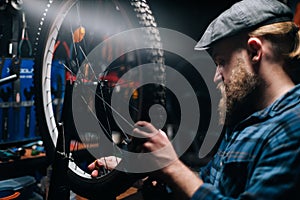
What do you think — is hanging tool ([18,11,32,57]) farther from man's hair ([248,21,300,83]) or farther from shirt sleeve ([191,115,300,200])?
shirt sleeve ([191,115,300,200])

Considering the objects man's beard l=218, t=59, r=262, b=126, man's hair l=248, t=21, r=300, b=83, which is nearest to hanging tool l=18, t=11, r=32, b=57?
man's beard l=218, t=59, r=262, b=126

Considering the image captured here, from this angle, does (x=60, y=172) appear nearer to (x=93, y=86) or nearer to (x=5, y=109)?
(x=93, y=86)

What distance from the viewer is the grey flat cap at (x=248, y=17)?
83 cm

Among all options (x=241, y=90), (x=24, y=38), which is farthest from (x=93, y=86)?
(x=24, y=38)

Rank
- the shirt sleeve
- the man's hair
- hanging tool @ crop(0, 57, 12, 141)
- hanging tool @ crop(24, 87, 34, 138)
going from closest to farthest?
the shirt sleeve
the man's hair
hanging tool @ crop(0, 57, 12, 141)
hanging tool @ crop(24, 87, 34, 138)

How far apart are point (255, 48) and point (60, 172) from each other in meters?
0.67

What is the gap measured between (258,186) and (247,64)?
356 millimetres

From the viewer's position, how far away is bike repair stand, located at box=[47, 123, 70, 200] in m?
0.89

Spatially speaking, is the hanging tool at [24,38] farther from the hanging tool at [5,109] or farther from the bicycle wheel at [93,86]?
the bicycle wheel at [93,86]

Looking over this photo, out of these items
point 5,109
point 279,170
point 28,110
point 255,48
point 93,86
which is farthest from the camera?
point 28,110

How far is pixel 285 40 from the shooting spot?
85 centimetres

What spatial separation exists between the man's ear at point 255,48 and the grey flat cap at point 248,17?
37 millimetres

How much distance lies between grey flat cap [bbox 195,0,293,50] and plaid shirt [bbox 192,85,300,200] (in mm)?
212

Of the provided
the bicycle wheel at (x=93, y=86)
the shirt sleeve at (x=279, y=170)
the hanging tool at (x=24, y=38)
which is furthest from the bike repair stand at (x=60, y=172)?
the hanging tool at (x=24, y=38)
